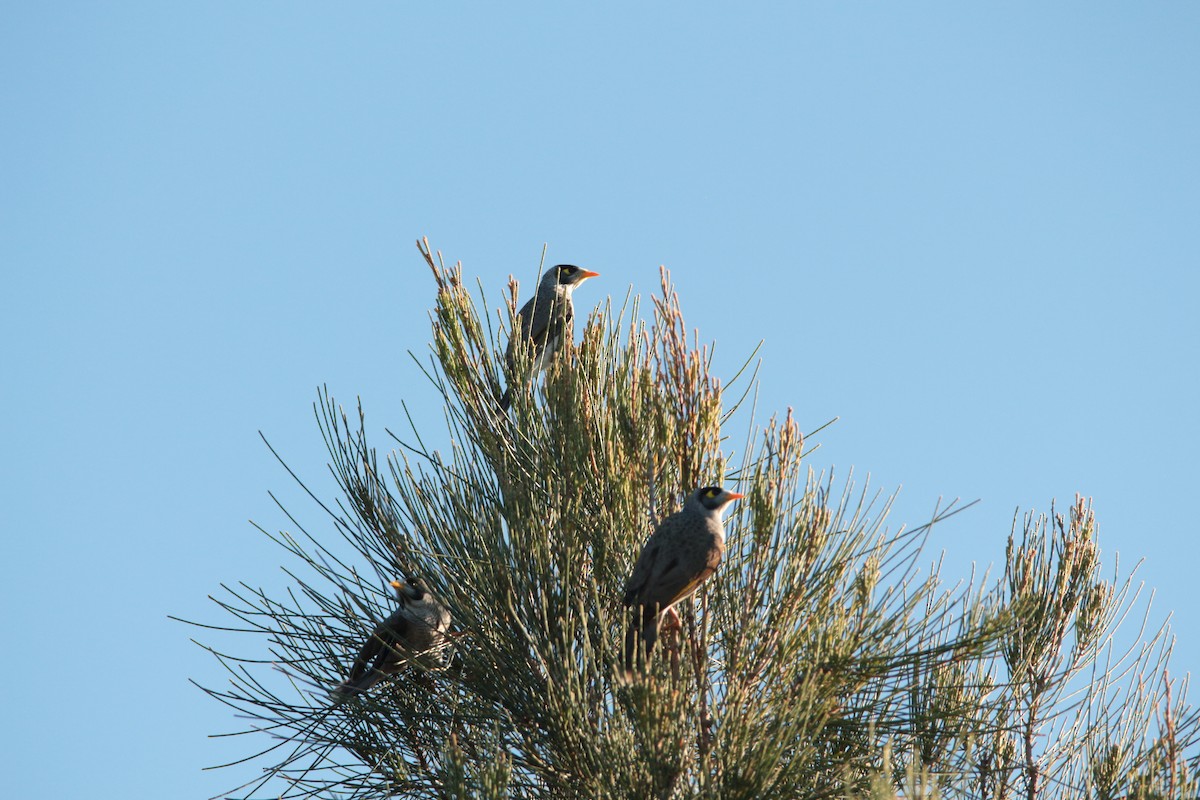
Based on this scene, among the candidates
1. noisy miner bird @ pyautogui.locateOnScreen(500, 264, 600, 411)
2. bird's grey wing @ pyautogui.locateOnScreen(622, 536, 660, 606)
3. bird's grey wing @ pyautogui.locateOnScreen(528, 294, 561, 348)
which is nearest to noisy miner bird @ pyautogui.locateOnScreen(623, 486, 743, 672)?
bird's grey wing @ pyautogui.locateOnScreen(622, 536, 660, 606)

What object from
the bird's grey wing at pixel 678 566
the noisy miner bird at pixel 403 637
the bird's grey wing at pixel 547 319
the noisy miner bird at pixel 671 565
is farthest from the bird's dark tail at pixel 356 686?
the bird's grey wing at pixel 547 319

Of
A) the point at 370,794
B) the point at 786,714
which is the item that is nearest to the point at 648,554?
the point at 786,714

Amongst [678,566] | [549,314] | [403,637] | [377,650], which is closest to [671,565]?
[678,566]

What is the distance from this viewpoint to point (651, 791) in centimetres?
302

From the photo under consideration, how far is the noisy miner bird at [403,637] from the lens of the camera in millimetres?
3957

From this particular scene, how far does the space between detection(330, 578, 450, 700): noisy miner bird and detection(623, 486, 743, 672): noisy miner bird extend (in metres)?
0.86

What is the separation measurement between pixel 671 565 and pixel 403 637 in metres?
1.18

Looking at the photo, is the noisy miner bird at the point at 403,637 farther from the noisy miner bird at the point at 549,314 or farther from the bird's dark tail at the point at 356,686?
the noisy miner bird at the point at 549,314

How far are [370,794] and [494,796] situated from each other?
1.31 metres

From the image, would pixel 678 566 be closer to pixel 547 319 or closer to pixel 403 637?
pixel 403 637

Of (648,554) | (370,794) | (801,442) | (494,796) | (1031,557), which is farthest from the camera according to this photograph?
(1031,557)

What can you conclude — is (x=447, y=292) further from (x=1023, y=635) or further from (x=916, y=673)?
(x=1023, y=635)

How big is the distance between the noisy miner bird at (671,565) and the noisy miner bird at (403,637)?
858 millimetres

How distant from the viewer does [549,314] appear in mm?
5273
